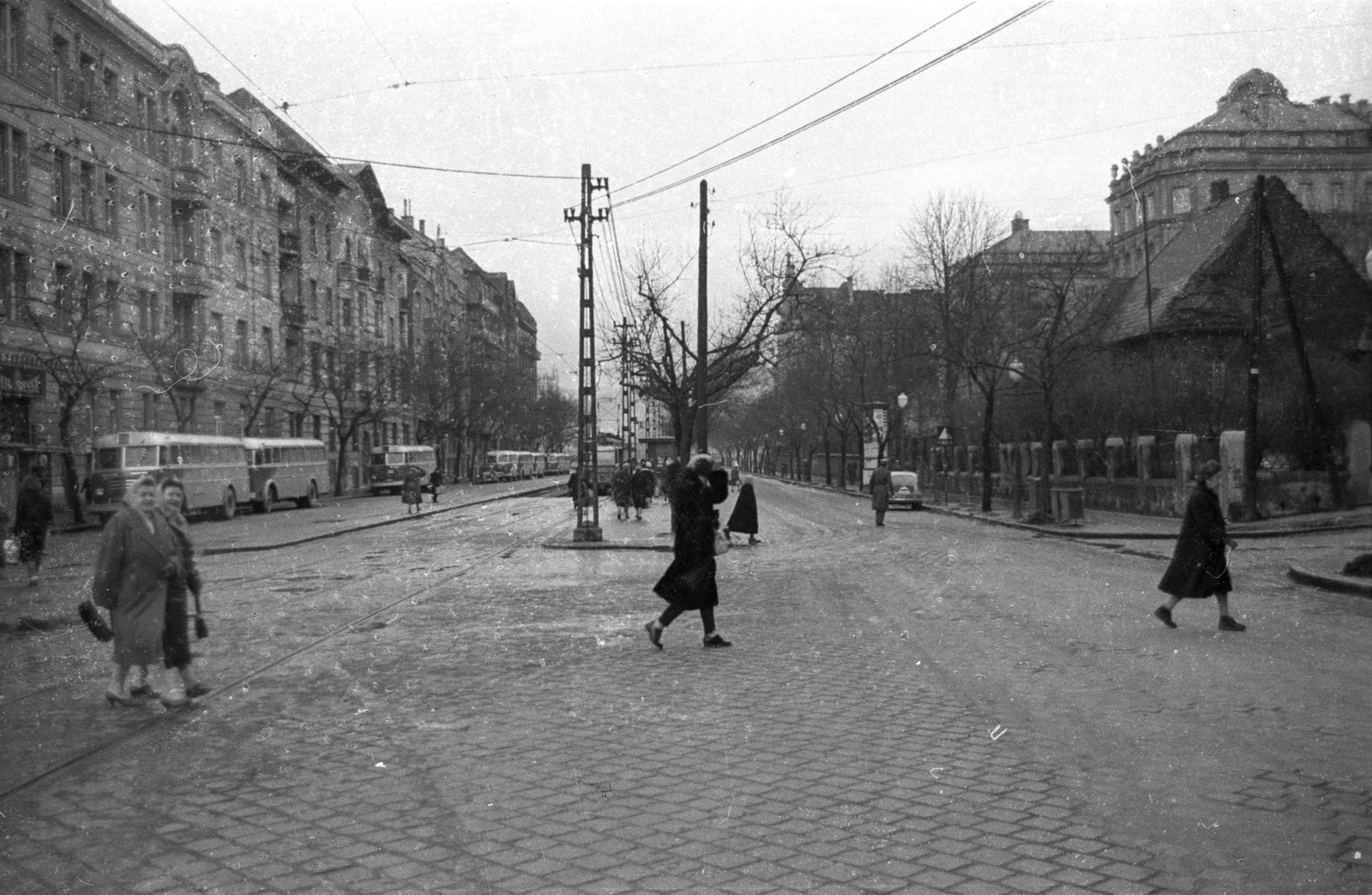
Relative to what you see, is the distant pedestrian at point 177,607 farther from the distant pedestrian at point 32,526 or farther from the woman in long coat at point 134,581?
the distant pedestrian at point 32,526

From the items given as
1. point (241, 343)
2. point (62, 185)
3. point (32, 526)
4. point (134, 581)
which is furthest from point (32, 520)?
point (241, 343)

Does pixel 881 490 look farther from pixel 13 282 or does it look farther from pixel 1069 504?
pixel 13 282

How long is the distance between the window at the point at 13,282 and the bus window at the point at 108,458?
5215 millimetres

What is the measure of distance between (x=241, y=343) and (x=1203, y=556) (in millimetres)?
45194

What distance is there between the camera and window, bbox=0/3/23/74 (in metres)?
27.3

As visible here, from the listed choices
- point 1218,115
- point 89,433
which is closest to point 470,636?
point 1218,115

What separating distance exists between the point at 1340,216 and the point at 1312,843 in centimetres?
290

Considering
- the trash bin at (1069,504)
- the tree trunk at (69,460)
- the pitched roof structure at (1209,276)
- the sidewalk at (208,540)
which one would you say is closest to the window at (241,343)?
the sidewalk at (208,540)

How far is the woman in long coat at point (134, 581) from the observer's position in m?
8.37

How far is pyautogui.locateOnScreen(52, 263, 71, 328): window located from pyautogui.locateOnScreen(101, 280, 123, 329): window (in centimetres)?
104

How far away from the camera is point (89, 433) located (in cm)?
3922

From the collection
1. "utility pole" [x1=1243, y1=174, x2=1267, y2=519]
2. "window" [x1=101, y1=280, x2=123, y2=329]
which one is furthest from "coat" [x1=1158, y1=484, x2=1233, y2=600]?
"window" [x1=101, y1=280, x2=123, y2=329]

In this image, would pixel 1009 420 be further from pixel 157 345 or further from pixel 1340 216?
pixel 1340 216

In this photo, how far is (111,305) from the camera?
36.8 m
